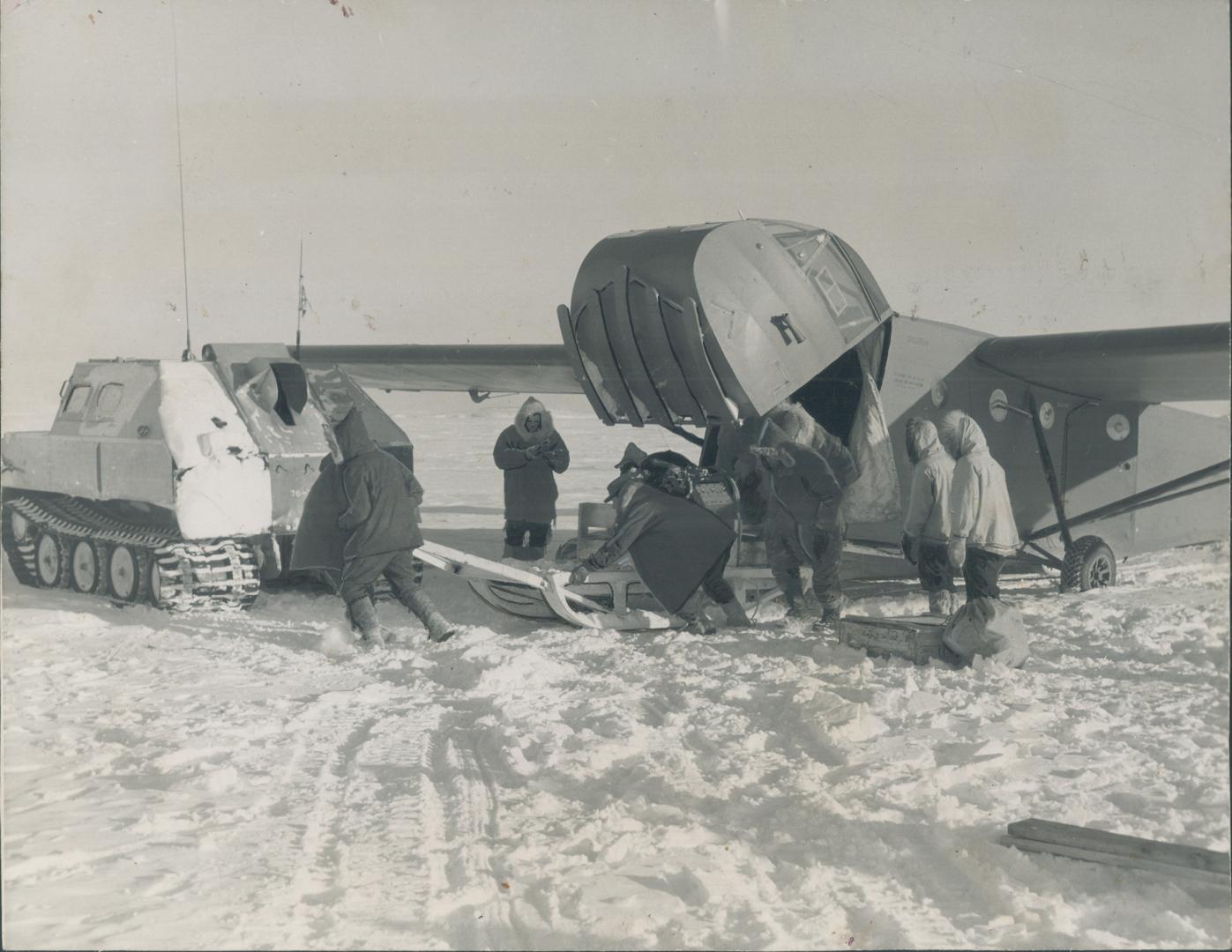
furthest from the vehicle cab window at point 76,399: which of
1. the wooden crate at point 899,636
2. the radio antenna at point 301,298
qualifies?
the wooden crate at point 899,636

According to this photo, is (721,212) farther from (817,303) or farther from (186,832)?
(186,832)

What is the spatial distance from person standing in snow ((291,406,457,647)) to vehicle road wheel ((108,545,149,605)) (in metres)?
1.79

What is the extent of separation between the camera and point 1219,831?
3932mm

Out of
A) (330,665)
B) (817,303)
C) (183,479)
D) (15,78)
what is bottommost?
(330,665)

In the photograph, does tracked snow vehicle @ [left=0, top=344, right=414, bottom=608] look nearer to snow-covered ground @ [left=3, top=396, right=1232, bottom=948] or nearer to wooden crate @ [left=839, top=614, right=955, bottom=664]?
snow-covered ground @ [left=3, top=396, right=1232, bottom=948]

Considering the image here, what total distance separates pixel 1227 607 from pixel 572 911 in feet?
6.83

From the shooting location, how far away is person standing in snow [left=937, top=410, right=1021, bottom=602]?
23.1 feet

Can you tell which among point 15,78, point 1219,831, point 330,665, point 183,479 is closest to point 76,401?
point 183,479

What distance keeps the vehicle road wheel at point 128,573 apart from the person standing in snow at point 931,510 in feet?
19.3

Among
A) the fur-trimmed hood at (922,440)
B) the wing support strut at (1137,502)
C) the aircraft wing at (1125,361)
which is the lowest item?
the wing support strut at (1137,502)

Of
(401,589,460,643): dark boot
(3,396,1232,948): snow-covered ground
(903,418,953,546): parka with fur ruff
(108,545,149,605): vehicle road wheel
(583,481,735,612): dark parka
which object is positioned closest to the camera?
(3,396,1232,948): snow-covered ground

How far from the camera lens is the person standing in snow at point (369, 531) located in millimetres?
7426

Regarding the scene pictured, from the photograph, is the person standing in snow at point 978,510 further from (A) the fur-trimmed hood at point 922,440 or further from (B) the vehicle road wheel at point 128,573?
(B) the vehicle road wheel at point 128,573

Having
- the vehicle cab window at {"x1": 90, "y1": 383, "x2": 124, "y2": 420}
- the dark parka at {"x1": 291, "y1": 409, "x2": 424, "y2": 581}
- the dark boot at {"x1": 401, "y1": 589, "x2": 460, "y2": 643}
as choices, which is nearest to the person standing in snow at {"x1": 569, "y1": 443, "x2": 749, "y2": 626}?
the dark boot at {"x1": 401, "y1": 589, "x2": 460, "y2": 643}
